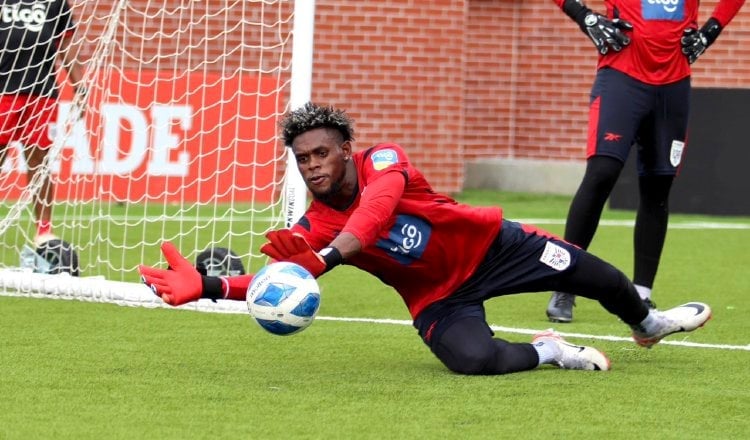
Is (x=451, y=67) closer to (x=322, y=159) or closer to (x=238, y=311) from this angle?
(x=238, y=311)

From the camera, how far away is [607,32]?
6809mm

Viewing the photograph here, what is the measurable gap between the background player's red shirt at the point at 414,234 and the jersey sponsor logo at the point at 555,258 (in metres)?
0.20

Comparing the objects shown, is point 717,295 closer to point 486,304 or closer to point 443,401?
point 486,304

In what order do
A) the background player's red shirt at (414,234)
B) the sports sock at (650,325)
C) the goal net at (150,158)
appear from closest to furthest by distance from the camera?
1. the background player's red shirt at (414,234)
2. the sports sock at (650,325)
3. the goal net at (150,158)

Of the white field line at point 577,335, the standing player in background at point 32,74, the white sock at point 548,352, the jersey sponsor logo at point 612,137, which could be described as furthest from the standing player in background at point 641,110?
the standing player in background at point 32,74

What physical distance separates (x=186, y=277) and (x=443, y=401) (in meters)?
0.97

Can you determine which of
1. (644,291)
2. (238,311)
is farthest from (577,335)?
(238,311)

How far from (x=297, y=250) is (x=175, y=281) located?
429 mm

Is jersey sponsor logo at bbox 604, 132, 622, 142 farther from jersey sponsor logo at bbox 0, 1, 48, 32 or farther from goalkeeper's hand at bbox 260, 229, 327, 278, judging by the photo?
jersey sponsor logo at bbox 0, 1, 48, 32

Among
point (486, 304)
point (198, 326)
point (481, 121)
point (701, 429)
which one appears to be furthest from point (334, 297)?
point (481, 121)

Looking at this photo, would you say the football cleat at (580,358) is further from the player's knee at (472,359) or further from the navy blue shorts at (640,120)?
the navy blue shorts at (640,120)

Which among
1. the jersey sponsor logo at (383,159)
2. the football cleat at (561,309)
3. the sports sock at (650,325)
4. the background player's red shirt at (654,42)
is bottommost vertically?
the football cleat at (561,309)

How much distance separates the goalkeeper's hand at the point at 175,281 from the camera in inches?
191

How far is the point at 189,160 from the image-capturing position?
12.1 metres
